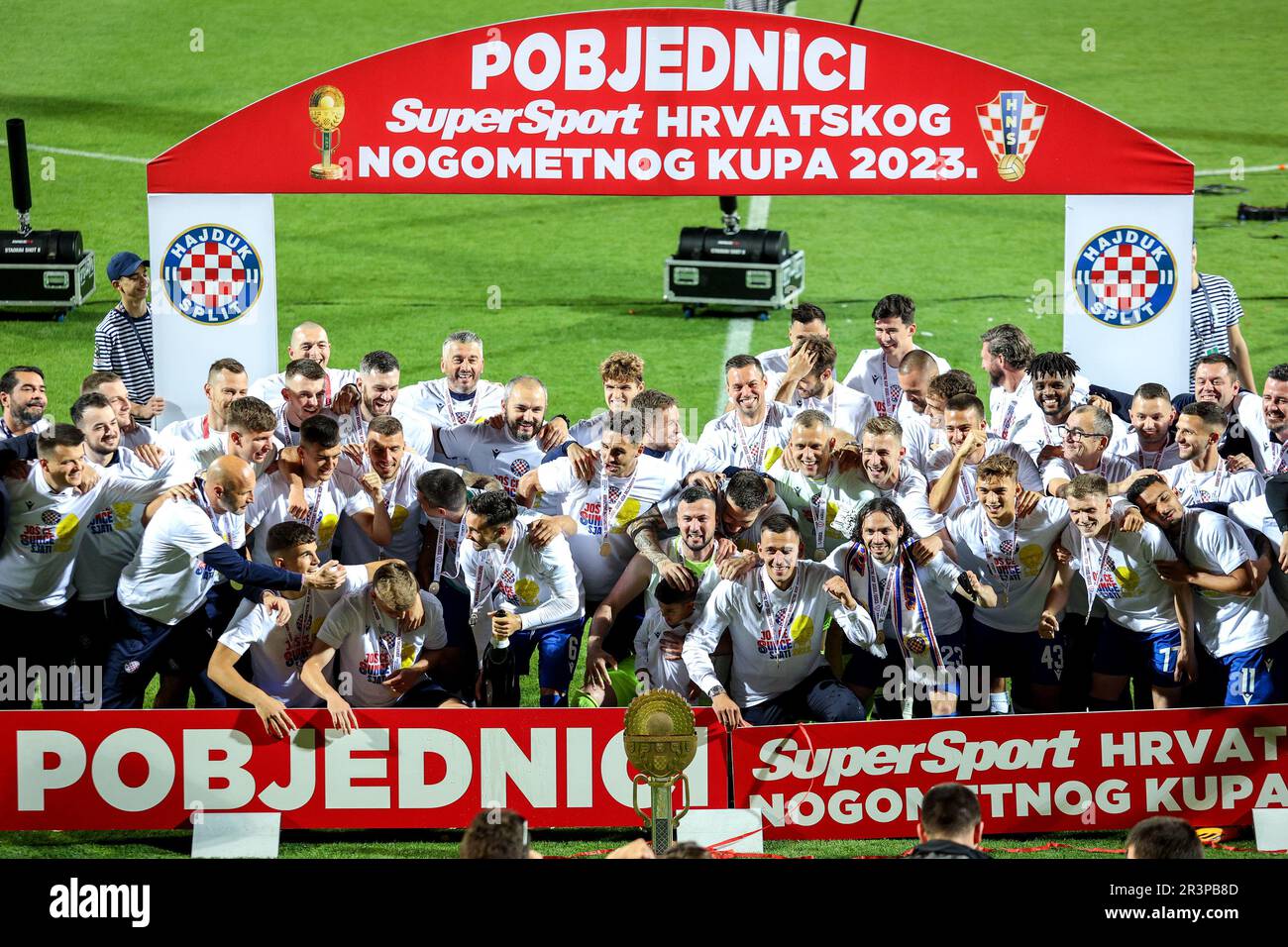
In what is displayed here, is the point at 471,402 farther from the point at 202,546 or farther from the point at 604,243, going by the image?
the point at 604,243

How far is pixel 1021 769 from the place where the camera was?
296 inches

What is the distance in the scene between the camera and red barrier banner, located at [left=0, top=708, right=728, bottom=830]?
24.5 ft

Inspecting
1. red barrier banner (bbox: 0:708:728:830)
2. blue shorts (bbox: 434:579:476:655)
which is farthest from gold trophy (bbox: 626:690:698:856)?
blue shorts (bbox: 434:579:476:655)

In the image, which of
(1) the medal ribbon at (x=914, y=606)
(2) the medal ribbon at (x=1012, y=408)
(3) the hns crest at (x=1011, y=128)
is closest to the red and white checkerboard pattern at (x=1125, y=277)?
(2) the medal ribbon at (x=1012, y=408)

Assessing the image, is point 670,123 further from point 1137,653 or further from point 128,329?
point 128,329

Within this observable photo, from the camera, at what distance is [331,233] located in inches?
712

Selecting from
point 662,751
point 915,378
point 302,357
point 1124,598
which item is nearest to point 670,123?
point 915,378

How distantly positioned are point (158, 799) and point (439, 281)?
9.69 m

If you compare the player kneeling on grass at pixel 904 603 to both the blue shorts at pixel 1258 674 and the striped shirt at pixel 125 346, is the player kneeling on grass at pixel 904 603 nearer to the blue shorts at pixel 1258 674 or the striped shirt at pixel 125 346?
the blue shorts at pixel 1258 674

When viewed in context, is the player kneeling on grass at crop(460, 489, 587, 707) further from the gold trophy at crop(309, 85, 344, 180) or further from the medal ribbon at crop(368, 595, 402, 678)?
the gold trophy at crop(309, 85, 344, 180)

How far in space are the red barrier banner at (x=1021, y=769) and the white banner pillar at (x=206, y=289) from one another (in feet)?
11.6

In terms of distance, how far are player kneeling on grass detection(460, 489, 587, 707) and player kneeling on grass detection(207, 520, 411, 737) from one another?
1.77ft

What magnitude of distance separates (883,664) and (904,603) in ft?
0.98

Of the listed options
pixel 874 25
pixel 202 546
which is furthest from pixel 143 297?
pixel 874 25
